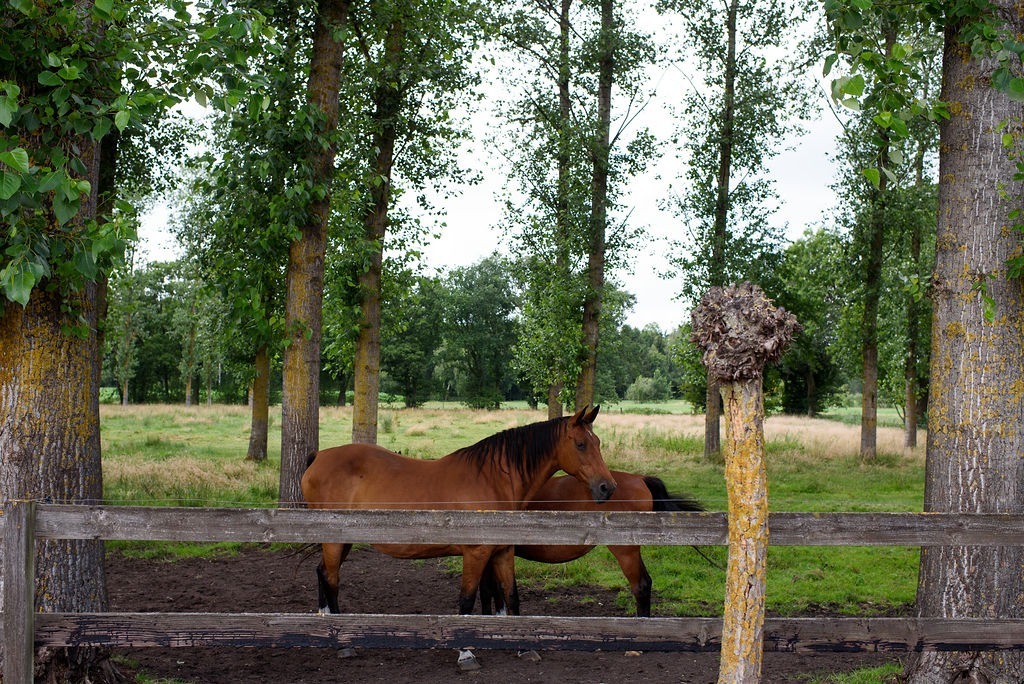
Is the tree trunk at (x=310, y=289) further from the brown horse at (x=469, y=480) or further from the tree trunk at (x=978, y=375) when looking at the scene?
the tree trunk at (x=978, y=375)

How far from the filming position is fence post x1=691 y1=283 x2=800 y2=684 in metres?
3.91

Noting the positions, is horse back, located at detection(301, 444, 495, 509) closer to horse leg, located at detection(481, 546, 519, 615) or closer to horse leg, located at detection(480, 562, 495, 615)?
horse leg, located at detection(481, 546, 519, 615)

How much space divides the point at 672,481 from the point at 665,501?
1133cm

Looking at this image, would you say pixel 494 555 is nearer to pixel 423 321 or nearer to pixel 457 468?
pixel 457 468

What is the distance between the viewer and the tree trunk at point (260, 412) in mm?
22359

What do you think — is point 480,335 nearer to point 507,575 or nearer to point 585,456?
point 507,575

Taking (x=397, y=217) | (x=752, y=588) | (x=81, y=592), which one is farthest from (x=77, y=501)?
(x=397, y=217)

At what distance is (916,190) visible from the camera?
23.5 meters

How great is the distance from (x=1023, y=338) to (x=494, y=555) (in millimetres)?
4806

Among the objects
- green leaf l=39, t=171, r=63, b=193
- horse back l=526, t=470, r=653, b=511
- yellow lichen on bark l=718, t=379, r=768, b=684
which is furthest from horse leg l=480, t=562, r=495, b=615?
green leaf l=39, t=171, r=63, b=193

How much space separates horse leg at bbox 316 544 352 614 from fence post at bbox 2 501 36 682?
10.7 feet

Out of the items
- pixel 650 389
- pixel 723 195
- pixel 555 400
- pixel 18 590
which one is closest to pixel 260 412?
pixel 555 400

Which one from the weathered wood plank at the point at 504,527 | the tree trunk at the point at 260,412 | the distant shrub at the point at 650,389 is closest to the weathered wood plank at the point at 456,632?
the weathered wood plank at the point at 504,527

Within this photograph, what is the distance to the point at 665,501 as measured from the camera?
8.07 meters
